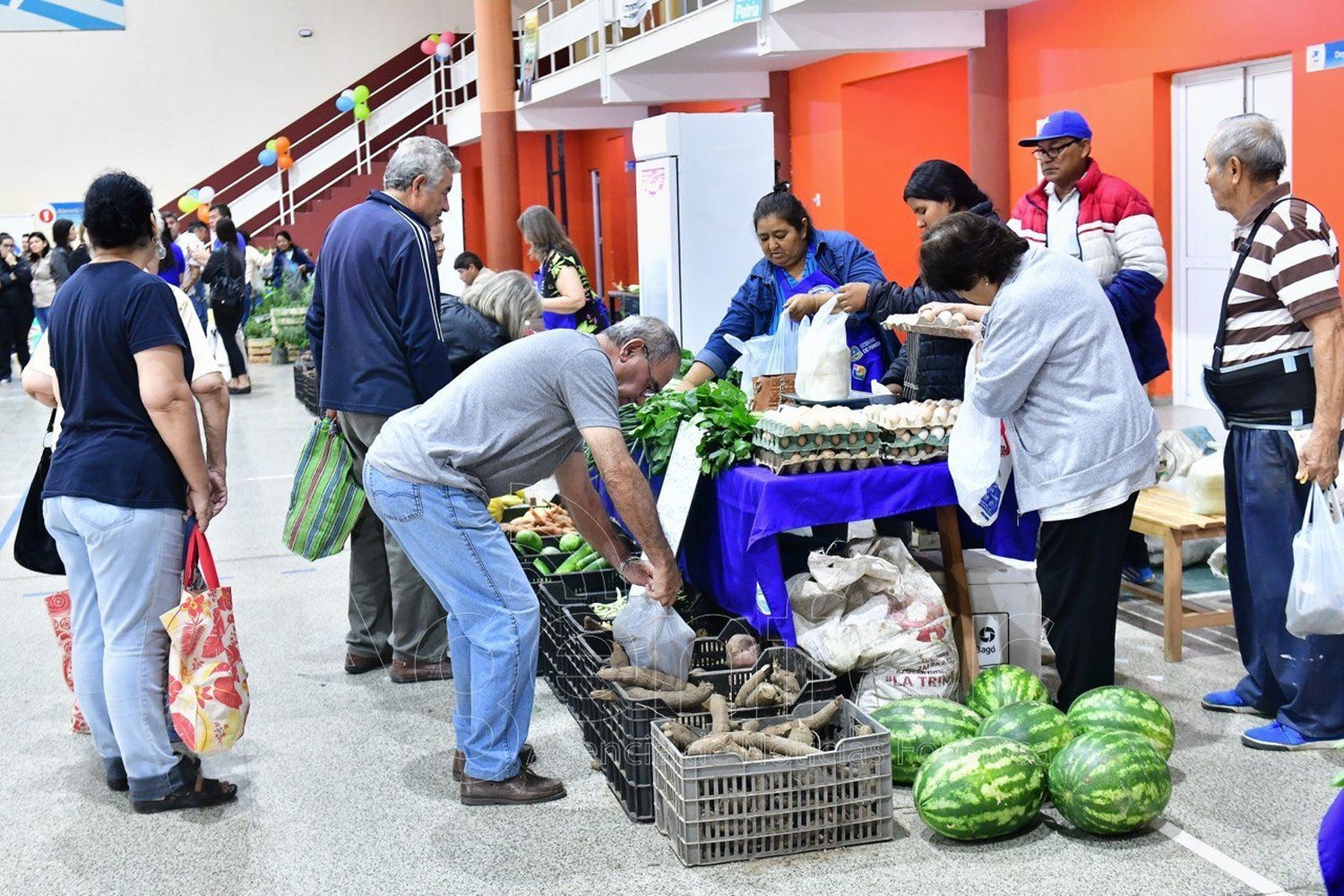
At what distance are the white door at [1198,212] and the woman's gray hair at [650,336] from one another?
21.9 ft

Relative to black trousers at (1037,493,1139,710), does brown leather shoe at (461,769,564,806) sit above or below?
below

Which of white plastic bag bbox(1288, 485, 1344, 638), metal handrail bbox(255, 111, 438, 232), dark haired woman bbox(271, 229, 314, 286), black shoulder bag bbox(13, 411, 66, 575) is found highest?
metal handrail bbox(255, 111, 438, 232)

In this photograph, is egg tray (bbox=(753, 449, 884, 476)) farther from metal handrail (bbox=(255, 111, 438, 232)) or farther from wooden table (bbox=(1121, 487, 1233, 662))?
metal handrail (bbox=(255, 111, 438, 232))

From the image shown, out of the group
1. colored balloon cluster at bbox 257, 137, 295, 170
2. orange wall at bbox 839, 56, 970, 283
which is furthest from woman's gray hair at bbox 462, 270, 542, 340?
colored balloon cluster at bbox 257, 137, 295, 170

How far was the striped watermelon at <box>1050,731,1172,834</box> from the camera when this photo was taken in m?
3.09

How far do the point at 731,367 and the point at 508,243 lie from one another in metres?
14.3

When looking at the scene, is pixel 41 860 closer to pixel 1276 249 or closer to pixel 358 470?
pixel 358 470

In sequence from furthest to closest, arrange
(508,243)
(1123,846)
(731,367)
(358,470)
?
(508,243)
(731,367)
(358,470)
(1123,846)

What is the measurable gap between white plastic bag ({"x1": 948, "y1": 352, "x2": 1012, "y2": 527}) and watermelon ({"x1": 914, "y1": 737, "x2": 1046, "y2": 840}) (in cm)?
70

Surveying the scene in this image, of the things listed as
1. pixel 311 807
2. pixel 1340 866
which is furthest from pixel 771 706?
pixel 1340 866

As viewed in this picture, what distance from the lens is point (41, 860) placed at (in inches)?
131

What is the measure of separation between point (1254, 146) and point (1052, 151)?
94cm

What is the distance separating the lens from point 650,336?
3334 millimetres

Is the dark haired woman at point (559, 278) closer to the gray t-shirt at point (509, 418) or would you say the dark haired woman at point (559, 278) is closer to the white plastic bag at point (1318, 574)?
the gray t-shirt at point (509, 418)
